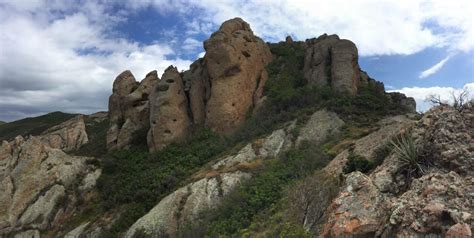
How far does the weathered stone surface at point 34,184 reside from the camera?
119ft

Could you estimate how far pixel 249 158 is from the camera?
31578 mm

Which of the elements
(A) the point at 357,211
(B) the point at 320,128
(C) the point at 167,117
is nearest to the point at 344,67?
(B) the point at 320,128

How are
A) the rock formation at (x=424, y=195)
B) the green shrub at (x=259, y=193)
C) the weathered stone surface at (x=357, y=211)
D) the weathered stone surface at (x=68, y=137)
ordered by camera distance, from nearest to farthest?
the rock formation at (x=424, y=195)
the weathered stone surface at (x=357, y=211)
the green shrub at (x=259, y=193)
the weathered stone surface at (x=68, y=137)

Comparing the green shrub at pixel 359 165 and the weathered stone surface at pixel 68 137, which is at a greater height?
the weathered stone surface at pixel 68 137

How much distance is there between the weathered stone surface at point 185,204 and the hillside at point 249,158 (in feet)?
0.31

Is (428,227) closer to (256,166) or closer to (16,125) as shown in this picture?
(256,166)

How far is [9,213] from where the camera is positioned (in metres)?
36.4

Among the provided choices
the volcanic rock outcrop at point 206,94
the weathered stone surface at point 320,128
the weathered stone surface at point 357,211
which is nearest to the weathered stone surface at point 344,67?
the weathered stone surface at point 320,128

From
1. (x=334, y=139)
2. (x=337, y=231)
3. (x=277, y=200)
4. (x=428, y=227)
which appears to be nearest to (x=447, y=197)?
(x=428, y=227)

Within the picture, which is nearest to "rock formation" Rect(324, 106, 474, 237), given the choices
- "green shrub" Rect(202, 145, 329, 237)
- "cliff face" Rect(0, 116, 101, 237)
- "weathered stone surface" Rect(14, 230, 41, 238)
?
"green shrub" Rect(202, 145, 329, 237)

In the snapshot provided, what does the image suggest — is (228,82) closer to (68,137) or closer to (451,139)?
(451,139)

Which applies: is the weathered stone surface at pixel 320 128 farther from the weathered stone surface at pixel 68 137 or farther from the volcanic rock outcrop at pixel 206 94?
the weathered stone surface at pixel 68 137

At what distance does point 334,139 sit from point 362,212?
2029 centimetres

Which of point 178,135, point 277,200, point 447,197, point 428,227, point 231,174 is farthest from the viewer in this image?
point 178,135
